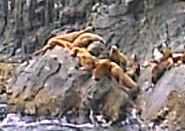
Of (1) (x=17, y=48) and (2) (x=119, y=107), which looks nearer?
(2) (x=119, y=107)

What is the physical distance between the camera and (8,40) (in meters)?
33.7

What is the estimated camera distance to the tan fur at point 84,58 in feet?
45.4

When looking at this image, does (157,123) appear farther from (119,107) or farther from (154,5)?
(154,5)

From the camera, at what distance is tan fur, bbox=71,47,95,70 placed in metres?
13.8

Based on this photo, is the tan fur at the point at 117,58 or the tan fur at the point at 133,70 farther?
the tan fur at the point at 117,58

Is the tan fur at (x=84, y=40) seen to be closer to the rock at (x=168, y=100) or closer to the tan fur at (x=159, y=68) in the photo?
the tan fur at (x=159, y=68)

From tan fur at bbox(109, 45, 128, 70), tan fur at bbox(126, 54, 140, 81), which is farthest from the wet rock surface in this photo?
tan fur at bbox(109, 45, 128, 70)

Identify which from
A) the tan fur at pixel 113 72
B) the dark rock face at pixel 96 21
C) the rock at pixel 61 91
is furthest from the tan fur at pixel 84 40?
the dark rock face at pixel 96 21

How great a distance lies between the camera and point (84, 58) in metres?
14.1

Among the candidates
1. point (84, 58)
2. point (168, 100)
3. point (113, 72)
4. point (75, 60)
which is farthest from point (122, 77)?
point (168, 100)

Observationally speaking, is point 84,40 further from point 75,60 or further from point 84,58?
point 84,58

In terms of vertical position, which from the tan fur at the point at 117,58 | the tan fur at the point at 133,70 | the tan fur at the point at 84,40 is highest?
the tan fur at the point at 84,40

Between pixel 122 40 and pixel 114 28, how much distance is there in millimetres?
770

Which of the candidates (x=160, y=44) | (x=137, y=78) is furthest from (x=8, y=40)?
(x=137, y=78)
